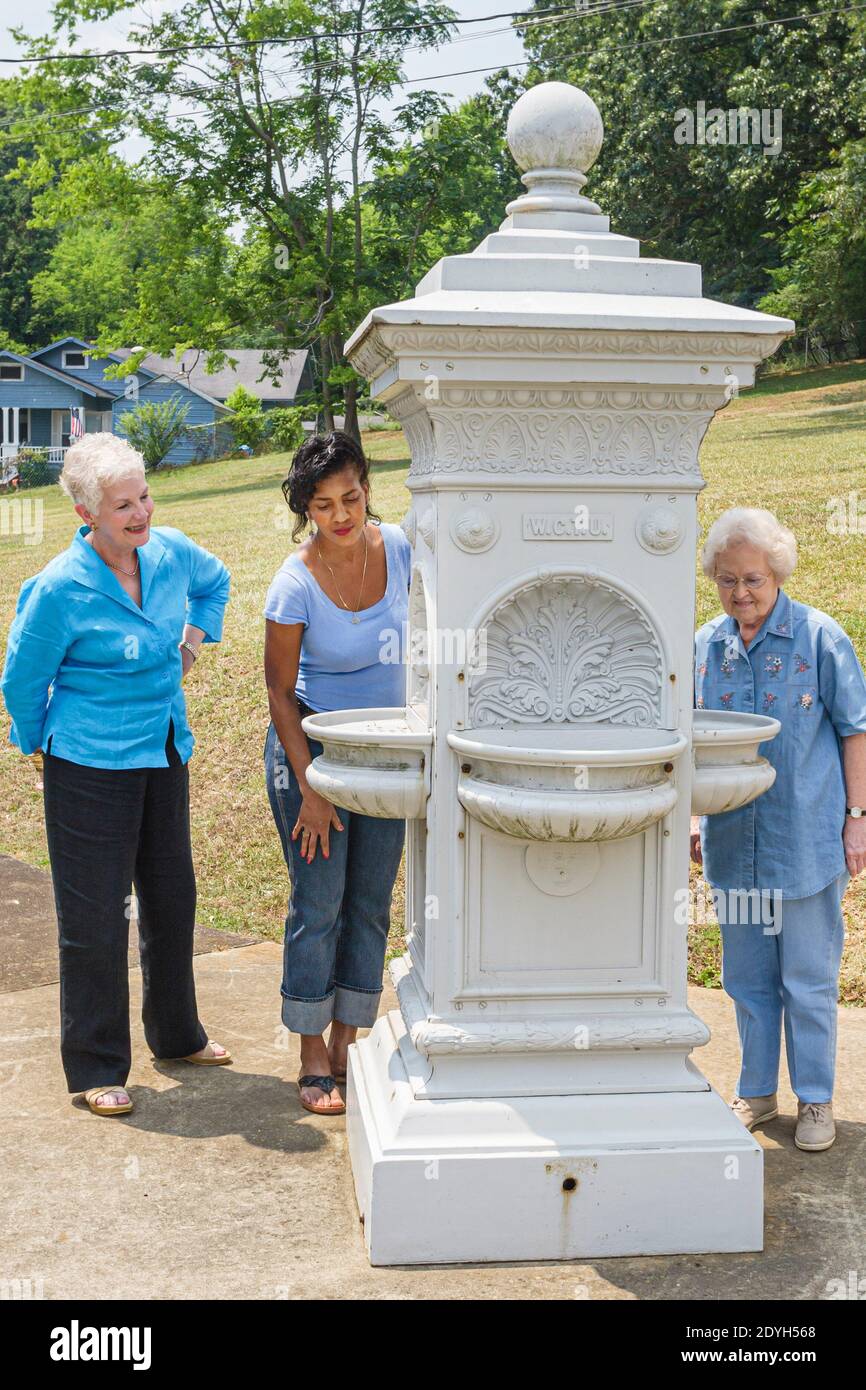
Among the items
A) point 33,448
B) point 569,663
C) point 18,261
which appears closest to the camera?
point 569,663

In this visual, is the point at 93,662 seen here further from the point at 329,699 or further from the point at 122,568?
the point at 329,699

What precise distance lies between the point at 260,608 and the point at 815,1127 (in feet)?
23.1

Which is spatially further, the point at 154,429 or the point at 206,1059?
the point at 154,429

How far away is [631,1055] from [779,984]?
625mm

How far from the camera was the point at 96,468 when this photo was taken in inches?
139

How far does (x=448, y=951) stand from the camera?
308 centimetres

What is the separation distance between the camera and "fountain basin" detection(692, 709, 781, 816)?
309cm

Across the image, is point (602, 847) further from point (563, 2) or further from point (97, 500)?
point (563, 2)

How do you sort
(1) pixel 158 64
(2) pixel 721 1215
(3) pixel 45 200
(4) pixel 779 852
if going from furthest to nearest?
1. (3) pixel 45 200
2. (1) pixel 158 64
3. (4) pixel 779 852
4. (2) pixel 721 1215

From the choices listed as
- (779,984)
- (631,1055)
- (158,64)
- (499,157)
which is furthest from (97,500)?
(499,157)

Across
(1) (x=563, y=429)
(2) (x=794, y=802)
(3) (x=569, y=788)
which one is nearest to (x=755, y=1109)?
(2) (x=794, y=802)

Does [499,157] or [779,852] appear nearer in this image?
[779,852]

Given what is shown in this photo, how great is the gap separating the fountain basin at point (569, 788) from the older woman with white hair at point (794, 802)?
21.1 inches
